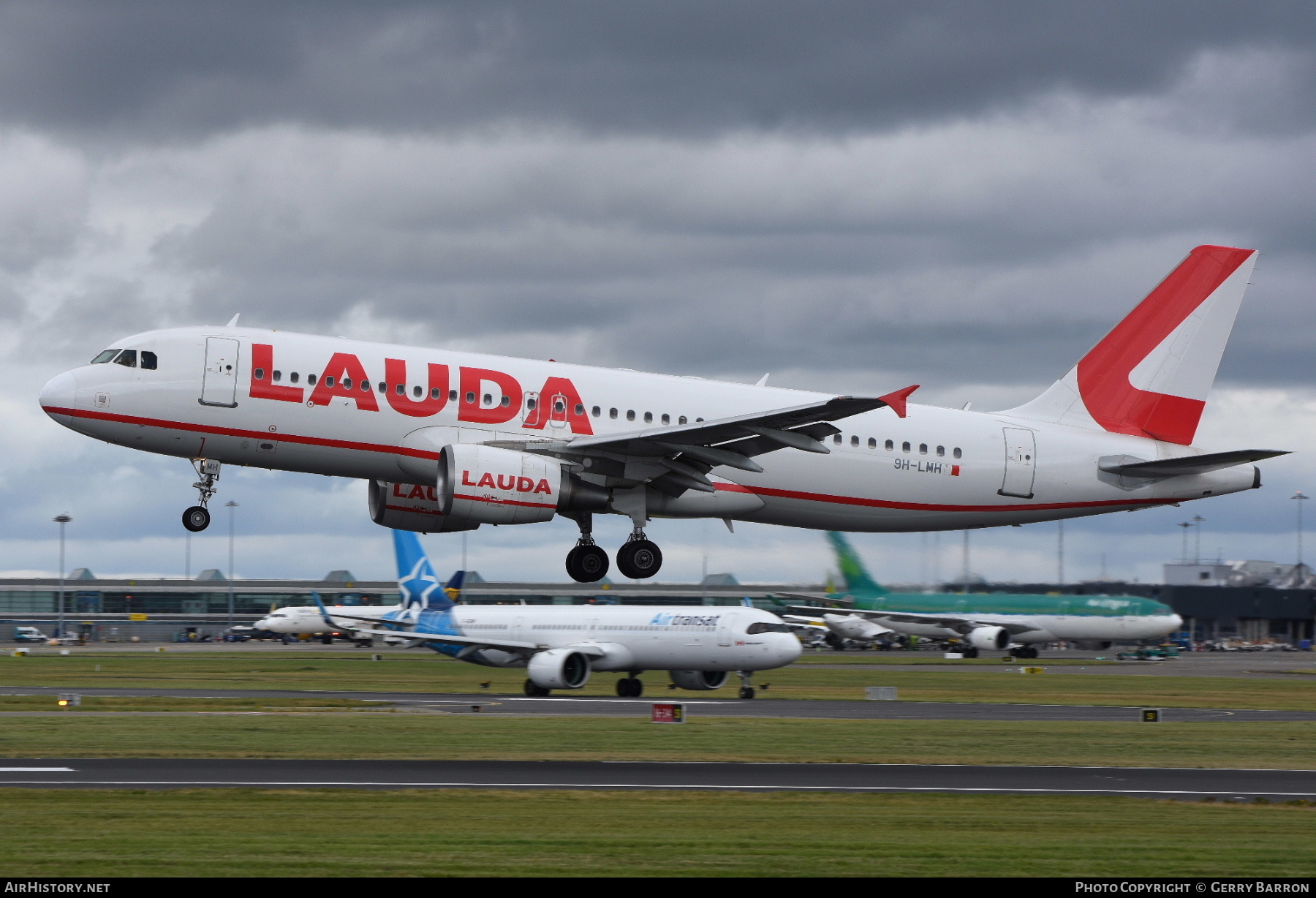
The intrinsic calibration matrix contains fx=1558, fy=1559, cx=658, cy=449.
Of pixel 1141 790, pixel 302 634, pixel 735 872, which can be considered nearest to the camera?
pixel 735 872

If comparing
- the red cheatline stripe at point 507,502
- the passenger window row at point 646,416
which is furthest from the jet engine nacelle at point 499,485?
the passenger window row at point 646,416

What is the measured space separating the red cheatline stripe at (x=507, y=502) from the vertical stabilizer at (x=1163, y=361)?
1664 centimetres

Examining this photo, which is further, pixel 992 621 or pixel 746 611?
pixel 992 621

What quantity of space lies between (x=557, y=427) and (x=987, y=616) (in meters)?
97.0

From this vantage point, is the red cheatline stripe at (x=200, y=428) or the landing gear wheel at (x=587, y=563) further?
the landing gear wheel at (x=587, y=563)

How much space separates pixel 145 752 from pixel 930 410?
25.1 m

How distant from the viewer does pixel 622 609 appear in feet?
260

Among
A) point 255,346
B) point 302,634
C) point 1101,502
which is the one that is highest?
point 255,346

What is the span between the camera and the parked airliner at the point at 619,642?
75812 mm

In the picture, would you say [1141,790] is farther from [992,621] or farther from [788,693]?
[992,621]

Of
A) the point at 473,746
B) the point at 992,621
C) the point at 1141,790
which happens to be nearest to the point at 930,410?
the point at 1141,790

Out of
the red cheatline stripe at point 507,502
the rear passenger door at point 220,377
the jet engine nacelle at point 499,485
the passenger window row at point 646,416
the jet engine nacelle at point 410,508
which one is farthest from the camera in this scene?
the jet engine nacelle at point 410,508

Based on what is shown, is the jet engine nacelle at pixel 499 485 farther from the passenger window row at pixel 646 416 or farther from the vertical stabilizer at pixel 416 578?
the vertical stabilizer at pixel 416 578

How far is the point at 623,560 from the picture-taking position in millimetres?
42344
